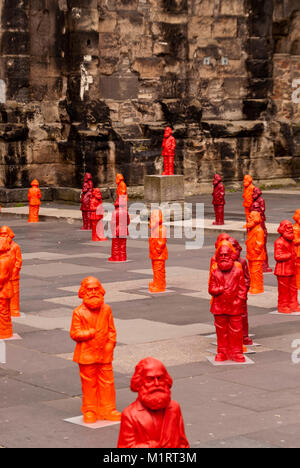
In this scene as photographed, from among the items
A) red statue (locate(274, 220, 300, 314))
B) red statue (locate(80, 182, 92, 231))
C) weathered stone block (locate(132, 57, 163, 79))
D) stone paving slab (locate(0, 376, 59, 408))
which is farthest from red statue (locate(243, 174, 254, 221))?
stone paving slab (locate(0, 376, 59, 408))

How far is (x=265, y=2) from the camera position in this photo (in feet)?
101

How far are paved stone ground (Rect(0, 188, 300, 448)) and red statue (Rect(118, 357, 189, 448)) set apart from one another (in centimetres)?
127

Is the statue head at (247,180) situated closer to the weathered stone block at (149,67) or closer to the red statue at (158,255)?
the red statue at (158,255)

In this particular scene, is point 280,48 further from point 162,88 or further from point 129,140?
point 129,140

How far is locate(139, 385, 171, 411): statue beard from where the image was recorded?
6.07 metres

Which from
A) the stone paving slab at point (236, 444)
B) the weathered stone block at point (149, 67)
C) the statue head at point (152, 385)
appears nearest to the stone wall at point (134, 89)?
the weathered stone block at point (149, 67)

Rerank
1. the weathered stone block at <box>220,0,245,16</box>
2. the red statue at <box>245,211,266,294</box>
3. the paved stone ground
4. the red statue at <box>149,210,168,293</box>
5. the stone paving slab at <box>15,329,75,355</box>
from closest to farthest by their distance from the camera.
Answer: the paved stone ground < the stone paving slab at <box>15,329,75,355</box> < the red statue at <box>245,211,266,294</box> < the red statue at <box>149,210,168,293</box> < the weathered stone block at <box>220,0,245,16</box>

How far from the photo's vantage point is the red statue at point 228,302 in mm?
9938

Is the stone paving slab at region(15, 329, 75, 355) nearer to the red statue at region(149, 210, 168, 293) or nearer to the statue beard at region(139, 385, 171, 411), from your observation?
the red statue at region(149, 210, 168, 293)

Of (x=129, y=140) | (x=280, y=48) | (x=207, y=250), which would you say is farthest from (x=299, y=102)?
(x=207, y=250)

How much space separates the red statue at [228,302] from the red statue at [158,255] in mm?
4011

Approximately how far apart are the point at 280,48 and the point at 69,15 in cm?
893

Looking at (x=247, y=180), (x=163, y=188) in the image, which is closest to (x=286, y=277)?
(x=247, y=180)

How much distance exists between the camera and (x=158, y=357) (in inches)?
399
